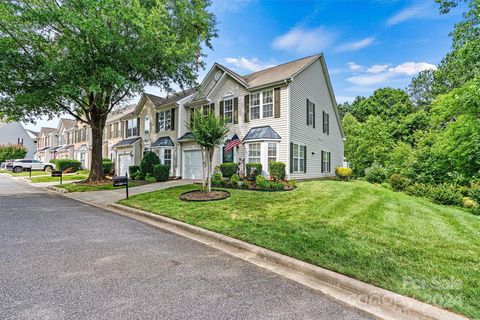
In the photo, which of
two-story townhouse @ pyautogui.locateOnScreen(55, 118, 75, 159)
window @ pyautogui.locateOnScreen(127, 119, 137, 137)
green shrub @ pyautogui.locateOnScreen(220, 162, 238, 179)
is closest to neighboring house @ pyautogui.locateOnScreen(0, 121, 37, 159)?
two-story townhouse @ pyautogui.locateOnScreen(55, 118, 75, 159)

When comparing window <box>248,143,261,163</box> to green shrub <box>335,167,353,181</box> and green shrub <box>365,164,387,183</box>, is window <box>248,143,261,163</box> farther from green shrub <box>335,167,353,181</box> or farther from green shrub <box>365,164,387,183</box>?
green shrub <box>365,164,387,183</box>

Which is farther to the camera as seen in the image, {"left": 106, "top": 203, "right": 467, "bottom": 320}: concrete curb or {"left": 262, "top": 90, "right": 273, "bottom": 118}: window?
{"left": 262, "top": 90, "right": 273, "bottom": 118}: window

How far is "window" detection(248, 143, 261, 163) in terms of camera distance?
14.2 metres

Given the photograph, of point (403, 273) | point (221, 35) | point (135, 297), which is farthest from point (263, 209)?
point (221, 35)

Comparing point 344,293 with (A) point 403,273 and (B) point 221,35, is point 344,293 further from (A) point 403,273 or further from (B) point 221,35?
(B) point 221,35

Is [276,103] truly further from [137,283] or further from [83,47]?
[137,283]

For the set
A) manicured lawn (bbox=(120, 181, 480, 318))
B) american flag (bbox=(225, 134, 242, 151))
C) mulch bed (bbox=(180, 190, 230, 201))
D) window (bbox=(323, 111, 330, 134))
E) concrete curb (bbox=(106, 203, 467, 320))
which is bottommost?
concrete curb (bbox=(106, 203, 467, 320))

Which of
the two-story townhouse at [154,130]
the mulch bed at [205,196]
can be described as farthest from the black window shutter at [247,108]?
the mulch bed at [205,196]

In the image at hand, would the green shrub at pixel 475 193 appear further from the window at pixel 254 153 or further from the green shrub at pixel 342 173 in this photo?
the window at pixel 254 153

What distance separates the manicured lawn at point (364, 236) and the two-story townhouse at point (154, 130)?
1022 cm

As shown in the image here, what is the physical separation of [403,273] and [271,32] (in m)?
15.0

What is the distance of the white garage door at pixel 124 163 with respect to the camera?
2284cm

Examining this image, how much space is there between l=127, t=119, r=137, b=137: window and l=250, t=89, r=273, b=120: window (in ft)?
44.7

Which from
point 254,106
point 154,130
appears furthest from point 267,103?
point 154,130
